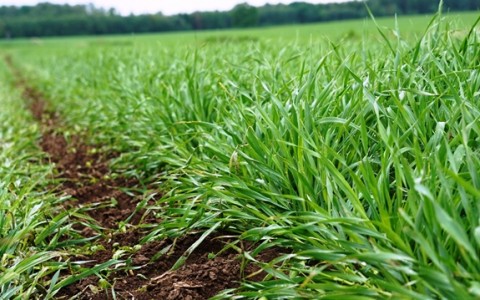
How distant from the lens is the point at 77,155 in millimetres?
4016

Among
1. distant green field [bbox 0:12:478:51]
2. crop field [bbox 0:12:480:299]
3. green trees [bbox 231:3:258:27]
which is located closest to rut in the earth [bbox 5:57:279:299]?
crop field [bbox 0:12:480:299]

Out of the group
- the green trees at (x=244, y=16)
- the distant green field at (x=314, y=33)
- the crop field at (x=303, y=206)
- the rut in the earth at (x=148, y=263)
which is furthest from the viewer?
the green trees at (x=244, y=16)

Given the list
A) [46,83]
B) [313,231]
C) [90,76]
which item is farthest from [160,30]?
[313,231]

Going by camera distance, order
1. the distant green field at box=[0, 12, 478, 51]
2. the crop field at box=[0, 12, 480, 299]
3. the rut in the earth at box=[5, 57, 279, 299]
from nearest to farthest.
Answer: the crop field at box=[0, 12, 480, 299]
the rut in the earth at box=[5, 57, 279, 299]
the distant green field at box=[0, 12, 478, 51]

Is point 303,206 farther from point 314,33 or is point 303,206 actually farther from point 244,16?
point 244,16

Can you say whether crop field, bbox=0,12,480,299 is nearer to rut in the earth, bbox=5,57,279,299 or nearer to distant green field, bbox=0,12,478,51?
rut in the earth, bbox=5,57,279,299

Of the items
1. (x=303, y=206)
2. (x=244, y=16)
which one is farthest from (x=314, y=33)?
(x=303, y=206)

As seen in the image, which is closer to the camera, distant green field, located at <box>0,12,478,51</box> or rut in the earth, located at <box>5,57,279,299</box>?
rut in the earth, located at <box>5,57,279,299</box>

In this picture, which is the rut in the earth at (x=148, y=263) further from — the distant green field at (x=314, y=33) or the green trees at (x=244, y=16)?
the green trees at (x=244, y=16)

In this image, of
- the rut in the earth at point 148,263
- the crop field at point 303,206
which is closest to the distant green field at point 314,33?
the crop field at point 303,206

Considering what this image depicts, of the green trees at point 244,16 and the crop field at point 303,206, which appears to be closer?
the crop field at point 303,206

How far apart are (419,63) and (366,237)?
3.85 ft

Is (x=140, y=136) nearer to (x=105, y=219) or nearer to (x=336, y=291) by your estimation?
(x=105, y=219)

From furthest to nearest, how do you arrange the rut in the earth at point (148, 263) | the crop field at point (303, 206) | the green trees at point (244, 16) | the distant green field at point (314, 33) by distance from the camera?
1. the green trees at point (244, 16)
2. the distant green field at point (314, 33)
3. the rut in the earth at point (148, 263)
4. the crop field at point (303, 206)
